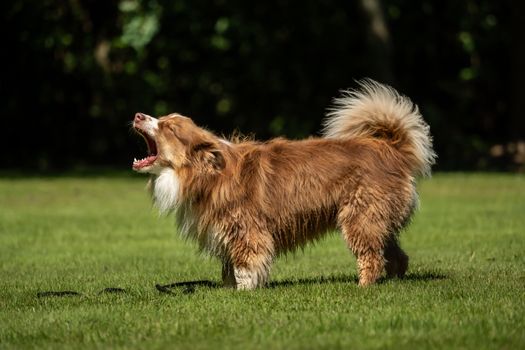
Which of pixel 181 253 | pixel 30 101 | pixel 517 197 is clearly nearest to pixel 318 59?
pixel 30 101

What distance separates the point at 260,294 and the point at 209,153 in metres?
1.35

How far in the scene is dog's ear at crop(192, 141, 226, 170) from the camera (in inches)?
357

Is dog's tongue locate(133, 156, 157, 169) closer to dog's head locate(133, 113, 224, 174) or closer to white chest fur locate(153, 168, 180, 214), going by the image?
dog's head locate(133, 113, 224, 174)

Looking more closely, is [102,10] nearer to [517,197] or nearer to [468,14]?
[468,14]

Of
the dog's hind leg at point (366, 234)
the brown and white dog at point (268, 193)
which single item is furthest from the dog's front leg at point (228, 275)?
the dog's hind leg at point (366, 234)

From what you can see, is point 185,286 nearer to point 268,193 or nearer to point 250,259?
point 250,259

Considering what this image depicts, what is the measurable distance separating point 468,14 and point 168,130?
2204 cm

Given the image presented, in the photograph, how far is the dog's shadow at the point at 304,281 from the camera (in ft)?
30.6

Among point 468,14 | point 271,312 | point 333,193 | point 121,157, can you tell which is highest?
point 468,14

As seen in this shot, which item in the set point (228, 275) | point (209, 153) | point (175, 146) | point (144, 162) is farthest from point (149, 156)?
point (228, 275)

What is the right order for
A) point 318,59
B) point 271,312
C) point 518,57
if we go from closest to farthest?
1. point 271,312
2. point 518,57
3. point 318,59

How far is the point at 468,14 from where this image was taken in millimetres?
29656

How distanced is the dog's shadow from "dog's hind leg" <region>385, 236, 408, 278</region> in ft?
0.30

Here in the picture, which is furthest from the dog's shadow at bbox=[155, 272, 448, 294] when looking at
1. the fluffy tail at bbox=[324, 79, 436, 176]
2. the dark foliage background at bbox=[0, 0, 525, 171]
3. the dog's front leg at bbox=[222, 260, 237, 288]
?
the dark foliage background at bbox=[0, 0, 525, 171]
